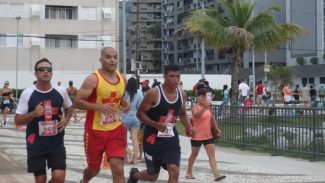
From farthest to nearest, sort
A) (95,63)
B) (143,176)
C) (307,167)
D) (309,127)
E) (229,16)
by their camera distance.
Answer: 1. (95,63)
2. (229,16)
3. (309,127)
4. (307,167)
5. (143,176)

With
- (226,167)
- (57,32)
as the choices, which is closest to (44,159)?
(226,167)

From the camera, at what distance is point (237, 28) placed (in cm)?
2445

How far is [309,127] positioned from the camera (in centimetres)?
1327

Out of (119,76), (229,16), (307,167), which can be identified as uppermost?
(229,16)

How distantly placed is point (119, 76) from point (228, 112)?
30.5 ft

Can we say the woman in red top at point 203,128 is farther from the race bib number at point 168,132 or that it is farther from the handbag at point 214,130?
the race bib number at point 168,132

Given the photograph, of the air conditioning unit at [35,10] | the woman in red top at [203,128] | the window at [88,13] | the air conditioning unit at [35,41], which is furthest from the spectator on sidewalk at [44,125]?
the window at [88,13]

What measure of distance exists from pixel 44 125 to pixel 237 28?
18069 millimetres

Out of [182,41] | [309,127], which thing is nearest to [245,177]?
[309,127]

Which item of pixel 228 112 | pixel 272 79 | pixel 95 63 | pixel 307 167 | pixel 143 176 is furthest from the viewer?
pixel 272 79

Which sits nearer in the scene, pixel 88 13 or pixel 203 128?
pixel 203 128

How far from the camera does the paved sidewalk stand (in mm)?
10586

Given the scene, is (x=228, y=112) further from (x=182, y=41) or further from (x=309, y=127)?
(x=182, y=41)

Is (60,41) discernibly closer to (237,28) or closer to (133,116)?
(237,28)
